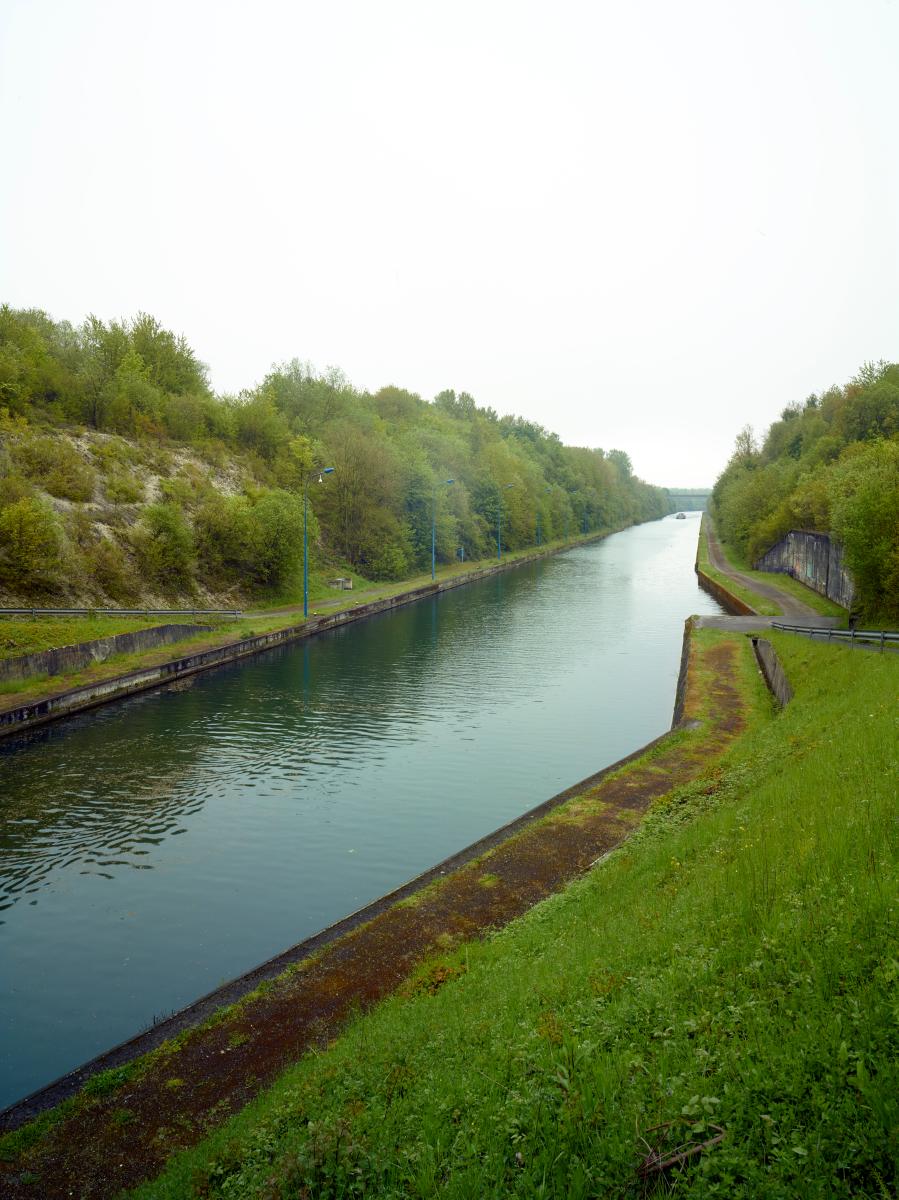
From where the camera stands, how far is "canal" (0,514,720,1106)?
1280cm

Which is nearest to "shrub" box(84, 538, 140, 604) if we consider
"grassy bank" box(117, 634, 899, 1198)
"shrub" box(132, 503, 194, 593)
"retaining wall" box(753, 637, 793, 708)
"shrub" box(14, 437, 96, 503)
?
"shrub" box(132, 503, 194, 593)

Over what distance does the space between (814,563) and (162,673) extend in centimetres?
4117

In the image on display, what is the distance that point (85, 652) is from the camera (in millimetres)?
31562

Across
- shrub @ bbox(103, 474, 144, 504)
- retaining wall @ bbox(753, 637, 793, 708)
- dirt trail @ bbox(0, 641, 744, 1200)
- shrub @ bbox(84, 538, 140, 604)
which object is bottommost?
dirt trail @ bbox(0, 641, 744, 1200)

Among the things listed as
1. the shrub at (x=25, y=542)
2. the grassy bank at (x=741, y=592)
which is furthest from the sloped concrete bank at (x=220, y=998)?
the grassy bank at (x=741, y=592)

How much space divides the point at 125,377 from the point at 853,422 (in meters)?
62.4

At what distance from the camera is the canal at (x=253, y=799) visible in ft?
42.0

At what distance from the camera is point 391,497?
69438mm

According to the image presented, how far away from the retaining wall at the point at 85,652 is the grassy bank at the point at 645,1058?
23.8 metres

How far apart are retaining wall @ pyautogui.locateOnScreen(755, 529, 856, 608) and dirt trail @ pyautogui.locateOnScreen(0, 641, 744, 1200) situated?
2730cm

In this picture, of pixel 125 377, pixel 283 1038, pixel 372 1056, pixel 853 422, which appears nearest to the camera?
pixel 372 1056

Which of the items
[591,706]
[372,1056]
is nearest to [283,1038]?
[372,1056]

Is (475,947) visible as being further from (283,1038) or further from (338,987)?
(283,1038)

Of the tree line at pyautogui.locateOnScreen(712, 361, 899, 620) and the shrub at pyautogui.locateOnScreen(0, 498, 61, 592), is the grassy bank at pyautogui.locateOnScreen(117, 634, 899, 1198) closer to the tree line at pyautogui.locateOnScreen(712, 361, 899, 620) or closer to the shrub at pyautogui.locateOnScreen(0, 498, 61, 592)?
the tree line at pyautogui.locateOnScreen(712, 361, 899, 620)
